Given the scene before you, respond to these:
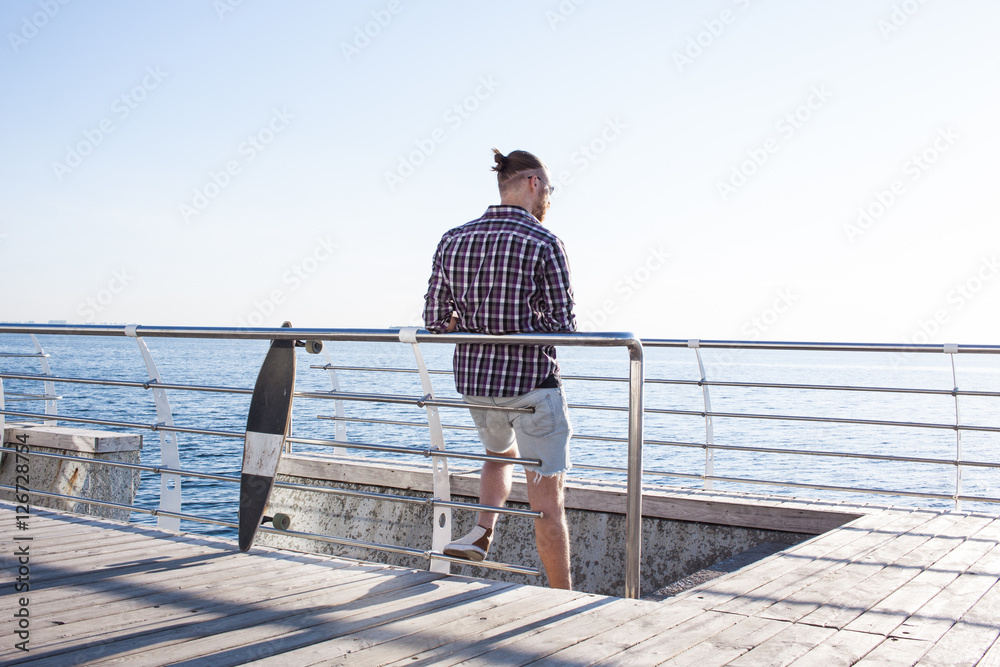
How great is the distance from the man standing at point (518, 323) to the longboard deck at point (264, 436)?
651 mm

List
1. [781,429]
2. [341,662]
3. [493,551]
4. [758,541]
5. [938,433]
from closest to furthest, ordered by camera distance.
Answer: [341,662]
[758,541]
[493,551]
[781,429]
[938,433]

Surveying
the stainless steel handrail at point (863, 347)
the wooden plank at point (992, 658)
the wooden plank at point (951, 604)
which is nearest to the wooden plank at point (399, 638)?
the wooden plank at point (951, 604)

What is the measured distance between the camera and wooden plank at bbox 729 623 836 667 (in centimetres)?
208

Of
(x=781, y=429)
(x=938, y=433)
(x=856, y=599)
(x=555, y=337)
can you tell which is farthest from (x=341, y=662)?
(x=938, y=433)

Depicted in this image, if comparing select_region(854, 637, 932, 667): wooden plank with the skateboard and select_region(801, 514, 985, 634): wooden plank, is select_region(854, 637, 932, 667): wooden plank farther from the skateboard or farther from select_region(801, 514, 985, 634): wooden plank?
the skateboard

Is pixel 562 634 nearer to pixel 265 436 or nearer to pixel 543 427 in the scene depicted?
pixel 543 427

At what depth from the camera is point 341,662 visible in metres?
2.06

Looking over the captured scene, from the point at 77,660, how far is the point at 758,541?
11.4 feet

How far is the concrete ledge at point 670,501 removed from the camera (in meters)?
4.38

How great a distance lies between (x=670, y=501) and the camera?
4.68m

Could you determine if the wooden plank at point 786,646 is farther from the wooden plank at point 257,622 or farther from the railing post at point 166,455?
the railing post at point 166,455

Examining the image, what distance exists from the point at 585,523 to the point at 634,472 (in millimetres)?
2440

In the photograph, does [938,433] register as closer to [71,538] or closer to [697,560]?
[697,560]

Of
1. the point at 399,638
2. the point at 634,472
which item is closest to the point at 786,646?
the point at 634,472
